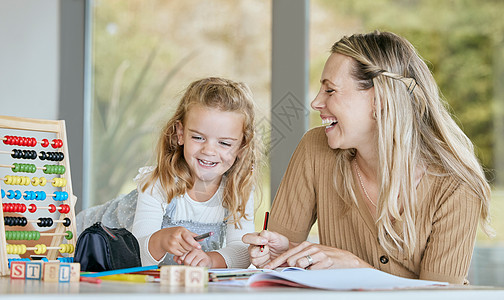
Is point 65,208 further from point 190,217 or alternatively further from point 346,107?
point 346,107

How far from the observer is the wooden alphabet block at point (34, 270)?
1.02m

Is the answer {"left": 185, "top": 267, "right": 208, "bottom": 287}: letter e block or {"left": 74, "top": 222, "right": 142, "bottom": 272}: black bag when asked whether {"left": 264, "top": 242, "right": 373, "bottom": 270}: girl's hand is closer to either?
{"left": 74, "top": 222, "right": 142, "bottom": 272}: black bag

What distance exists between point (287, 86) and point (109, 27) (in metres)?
1.48

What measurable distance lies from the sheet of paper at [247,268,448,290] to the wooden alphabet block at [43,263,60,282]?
0.34m

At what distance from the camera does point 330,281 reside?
37.7 inches

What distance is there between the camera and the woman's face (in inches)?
66.7

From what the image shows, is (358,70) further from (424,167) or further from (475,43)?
(475,43)

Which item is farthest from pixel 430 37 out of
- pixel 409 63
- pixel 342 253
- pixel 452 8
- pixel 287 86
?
pixel 342 253

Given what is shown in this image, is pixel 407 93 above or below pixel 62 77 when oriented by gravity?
below

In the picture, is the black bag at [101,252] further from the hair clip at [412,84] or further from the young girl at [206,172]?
the hair clip at [412,84]

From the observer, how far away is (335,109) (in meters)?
1.70

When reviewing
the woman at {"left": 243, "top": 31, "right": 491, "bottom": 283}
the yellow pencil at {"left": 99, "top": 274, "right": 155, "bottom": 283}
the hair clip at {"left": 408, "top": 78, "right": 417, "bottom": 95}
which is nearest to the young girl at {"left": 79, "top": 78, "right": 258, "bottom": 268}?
the woman at {"left": 243, "top": 31, "right": 491, "bottom": 283}

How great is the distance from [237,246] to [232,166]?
0.37 metres

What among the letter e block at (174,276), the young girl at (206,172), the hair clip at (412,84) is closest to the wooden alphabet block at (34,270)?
the letter e block at (174,276)
